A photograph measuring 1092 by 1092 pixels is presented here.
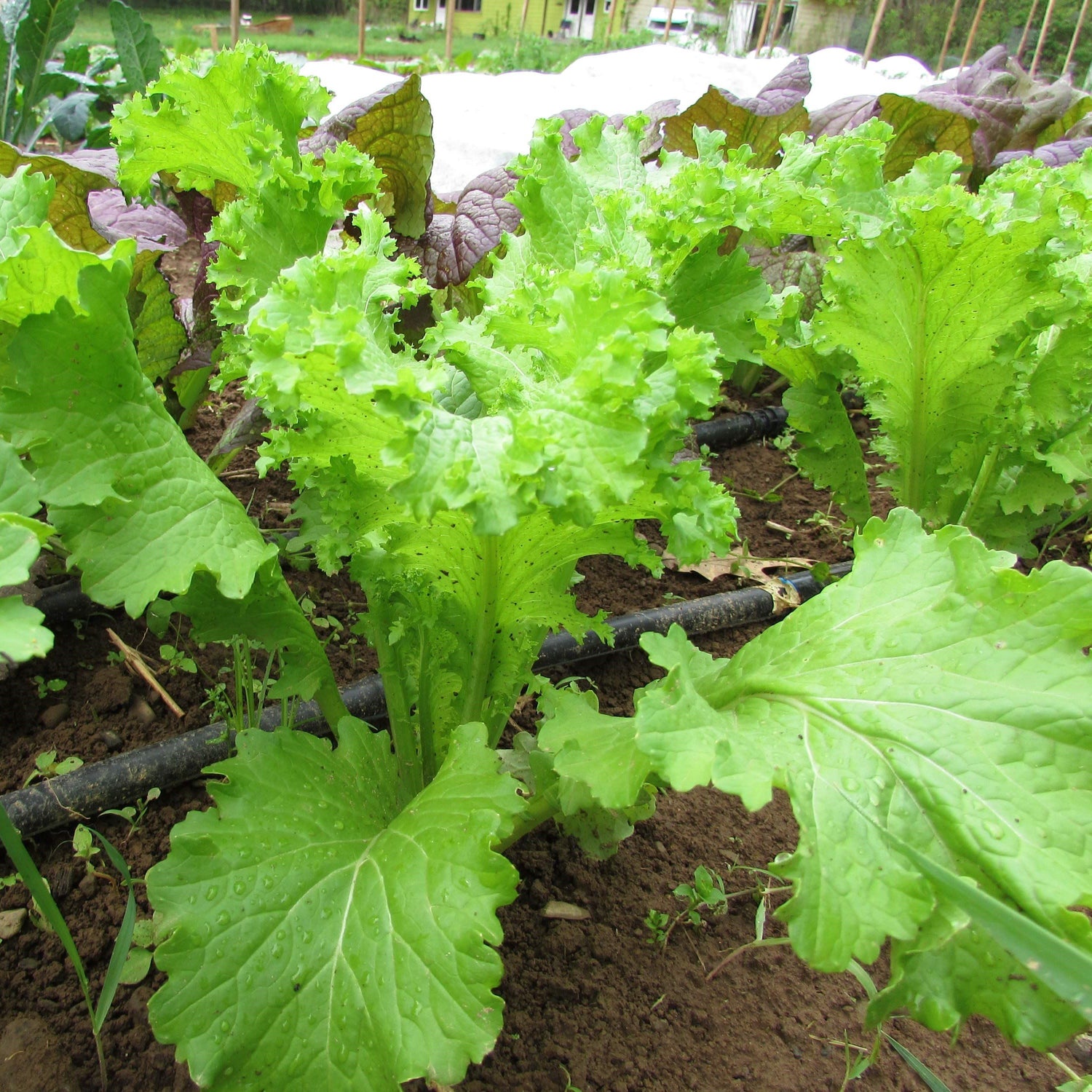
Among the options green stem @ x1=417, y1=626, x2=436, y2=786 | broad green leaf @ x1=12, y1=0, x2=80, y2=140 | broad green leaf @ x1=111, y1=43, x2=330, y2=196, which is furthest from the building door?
green stem @ x1=417, y1=626, x2=436, y2=786

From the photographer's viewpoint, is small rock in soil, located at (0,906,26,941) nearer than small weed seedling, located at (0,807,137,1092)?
No

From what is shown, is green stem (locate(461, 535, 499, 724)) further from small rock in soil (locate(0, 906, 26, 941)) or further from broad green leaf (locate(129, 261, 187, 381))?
broad green leaf (locate(129, 261, 187, 381))

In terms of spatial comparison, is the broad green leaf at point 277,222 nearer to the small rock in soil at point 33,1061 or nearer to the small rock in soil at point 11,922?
the small rock in soil at point 11,922

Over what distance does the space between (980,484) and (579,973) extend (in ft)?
5.35

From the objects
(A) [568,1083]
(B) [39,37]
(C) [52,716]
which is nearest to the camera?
(A) [568,1083]

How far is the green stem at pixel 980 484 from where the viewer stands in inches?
86.6

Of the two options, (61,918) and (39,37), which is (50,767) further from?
(39,37)

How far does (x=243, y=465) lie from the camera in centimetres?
257

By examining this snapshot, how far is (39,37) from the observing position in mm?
3408

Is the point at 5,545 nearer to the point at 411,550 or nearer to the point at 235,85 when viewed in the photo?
the point at 411,550

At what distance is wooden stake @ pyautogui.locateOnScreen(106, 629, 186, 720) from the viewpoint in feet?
5.82

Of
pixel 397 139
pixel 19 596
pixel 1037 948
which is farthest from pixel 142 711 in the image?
pixel 1037 948

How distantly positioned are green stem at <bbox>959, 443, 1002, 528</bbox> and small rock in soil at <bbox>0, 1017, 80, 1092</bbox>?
7.19 ft

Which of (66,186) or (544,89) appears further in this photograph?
(544,89)
